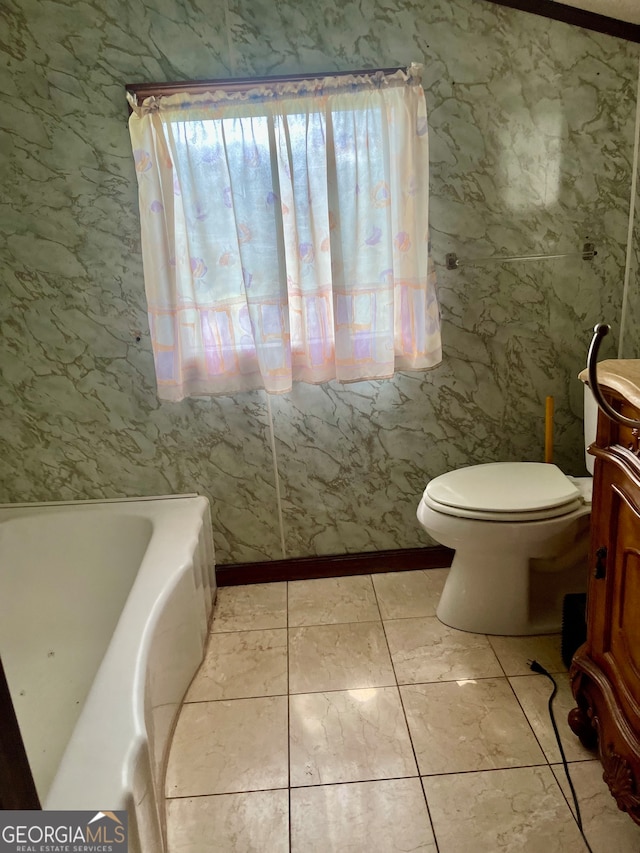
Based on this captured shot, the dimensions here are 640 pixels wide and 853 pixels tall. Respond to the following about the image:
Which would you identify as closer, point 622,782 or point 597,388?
point 597,388

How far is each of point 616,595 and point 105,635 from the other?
1.56 metres

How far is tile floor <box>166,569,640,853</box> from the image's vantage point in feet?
4.91

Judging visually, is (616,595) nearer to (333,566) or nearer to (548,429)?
(548,429)

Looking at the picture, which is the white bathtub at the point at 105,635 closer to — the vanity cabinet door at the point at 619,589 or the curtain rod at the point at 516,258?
the vanity cabinet door at the point at 619,589

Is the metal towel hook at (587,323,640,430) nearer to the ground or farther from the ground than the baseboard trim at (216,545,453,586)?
farther from the ground

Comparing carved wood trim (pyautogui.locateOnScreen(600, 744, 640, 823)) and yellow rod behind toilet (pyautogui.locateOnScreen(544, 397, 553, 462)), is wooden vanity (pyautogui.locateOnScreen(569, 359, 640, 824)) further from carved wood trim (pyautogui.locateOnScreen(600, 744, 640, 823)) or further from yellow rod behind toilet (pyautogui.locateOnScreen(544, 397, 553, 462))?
yellow rod behind toilet (pyautogui.locateOnScreen(544, 397, 553, 462))

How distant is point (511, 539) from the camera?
6.44ft

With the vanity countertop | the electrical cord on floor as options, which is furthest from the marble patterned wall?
the vanity countertop

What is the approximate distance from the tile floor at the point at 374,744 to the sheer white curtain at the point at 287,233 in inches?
34.0

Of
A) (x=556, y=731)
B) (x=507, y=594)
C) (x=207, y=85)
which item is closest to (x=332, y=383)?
(x=507, y=594)

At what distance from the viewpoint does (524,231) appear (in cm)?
226

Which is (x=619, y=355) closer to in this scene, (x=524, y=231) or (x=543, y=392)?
(x=543, y=392)

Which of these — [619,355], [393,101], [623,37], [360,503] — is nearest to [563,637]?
[360,503]

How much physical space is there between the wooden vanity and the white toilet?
40cm
